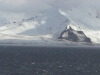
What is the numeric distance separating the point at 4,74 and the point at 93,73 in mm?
32728

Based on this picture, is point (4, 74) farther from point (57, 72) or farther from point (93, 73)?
point (93, 73)

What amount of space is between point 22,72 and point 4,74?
9.95 metres

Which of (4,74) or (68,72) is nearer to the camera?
(4,74)

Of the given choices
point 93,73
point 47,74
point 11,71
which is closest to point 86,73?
point 93,73

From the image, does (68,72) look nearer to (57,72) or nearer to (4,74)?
(57,72)

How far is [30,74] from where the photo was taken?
14900 centimetres

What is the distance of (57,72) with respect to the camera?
156 meters

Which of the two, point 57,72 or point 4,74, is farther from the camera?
point 57,72

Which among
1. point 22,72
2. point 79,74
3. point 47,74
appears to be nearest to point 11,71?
point 22,72

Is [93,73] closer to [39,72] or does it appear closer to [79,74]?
[79,74]

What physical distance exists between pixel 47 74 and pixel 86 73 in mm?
15369

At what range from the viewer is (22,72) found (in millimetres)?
154625

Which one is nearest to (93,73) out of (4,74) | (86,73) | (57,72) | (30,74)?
(86,73)

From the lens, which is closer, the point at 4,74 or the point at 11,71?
the point at 4,74
